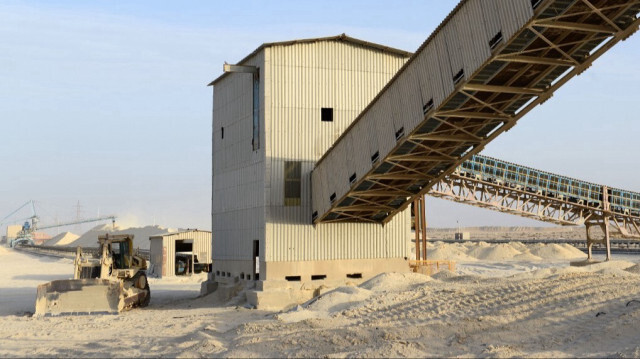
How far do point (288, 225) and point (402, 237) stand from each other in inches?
208

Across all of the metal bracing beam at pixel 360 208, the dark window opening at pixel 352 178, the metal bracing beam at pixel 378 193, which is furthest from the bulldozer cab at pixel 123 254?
the dark window opening at pixel 352 178

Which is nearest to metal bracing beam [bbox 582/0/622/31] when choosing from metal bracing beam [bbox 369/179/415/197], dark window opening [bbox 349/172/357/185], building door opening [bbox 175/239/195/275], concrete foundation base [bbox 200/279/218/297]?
metal bracing beam [bbox 369/179/415/197]

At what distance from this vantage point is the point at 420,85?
17.9 meters

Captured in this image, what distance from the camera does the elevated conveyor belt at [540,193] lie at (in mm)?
39406

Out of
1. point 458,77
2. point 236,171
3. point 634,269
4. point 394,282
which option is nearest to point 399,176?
point 394,282

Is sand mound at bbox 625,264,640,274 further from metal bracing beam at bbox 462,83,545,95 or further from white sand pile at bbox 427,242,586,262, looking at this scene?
white sand pile at bbox 427,242,586,262

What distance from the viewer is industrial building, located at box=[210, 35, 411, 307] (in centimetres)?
2398

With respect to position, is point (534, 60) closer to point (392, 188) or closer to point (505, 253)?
point (392, 188)

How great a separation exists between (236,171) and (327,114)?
492 centimetres

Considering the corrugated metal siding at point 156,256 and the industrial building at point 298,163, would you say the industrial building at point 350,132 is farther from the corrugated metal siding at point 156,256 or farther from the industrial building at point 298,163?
the corrugated metal siding at point 156,256

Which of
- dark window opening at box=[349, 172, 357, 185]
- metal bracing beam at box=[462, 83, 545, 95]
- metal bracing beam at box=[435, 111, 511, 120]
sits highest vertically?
metal bracing beam at box=[462, 83, 545, 95]

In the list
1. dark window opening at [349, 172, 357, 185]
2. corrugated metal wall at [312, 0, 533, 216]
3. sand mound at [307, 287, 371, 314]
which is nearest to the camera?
corrugated metal wall at [312, 0, 533, 216]

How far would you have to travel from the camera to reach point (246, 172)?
1023 inches

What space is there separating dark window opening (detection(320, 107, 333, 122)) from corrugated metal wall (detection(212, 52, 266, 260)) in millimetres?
2471
